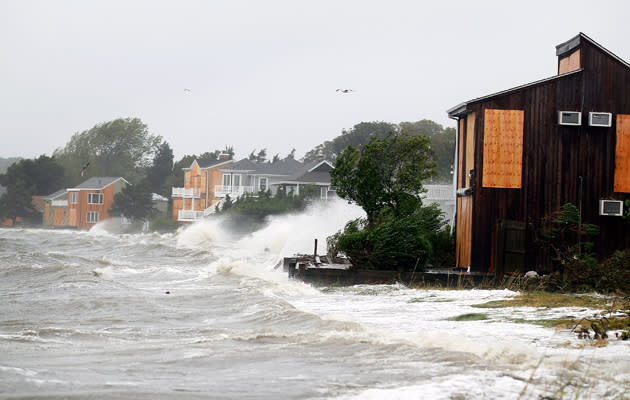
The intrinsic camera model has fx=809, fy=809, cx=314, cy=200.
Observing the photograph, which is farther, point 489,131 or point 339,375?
point 489,131

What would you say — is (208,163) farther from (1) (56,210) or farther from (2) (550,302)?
(2) (550,302)

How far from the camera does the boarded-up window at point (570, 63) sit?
23.6 m

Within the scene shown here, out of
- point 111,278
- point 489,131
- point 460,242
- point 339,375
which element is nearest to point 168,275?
point 111,278

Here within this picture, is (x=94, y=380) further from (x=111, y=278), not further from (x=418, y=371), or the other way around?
(x=111, y=278)

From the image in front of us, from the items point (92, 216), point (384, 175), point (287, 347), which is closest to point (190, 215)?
point (92, 216)

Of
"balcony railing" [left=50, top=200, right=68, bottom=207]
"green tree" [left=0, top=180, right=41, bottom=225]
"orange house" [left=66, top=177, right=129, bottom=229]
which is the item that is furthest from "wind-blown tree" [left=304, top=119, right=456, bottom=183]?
"green tree" [left=0, top=180, right=41, bottom=225]

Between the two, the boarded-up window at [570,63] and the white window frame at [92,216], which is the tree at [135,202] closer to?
the white window frame at [92,216]

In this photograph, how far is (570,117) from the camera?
2317cm

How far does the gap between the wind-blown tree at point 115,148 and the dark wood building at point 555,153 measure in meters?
114

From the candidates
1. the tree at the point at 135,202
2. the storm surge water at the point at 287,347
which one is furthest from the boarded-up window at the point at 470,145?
the tree at the point at 135,202

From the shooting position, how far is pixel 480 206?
2314cm

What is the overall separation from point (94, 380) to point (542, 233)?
53.8 feet

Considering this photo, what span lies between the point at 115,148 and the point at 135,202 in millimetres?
45535

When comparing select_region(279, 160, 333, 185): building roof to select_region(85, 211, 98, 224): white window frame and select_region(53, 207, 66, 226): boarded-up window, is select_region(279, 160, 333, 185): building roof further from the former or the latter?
select_region(53, 207, 66, 226): boarded-up window
